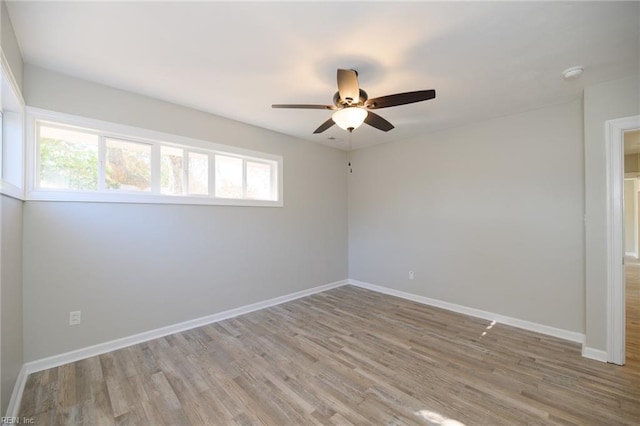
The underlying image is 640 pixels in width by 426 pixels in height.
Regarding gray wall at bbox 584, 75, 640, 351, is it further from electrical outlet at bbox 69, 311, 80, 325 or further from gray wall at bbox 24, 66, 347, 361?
electrical outlet at bbox 69, 311, 80, 325

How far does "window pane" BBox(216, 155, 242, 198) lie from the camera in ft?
11.7

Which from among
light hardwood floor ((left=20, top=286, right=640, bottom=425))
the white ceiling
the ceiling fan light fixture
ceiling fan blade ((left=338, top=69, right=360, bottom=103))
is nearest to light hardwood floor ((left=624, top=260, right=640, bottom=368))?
light hardwood floor ((left=20, top=286, right=640, bottom=425))

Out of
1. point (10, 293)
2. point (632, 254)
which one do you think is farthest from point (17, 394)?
point (632, 254)

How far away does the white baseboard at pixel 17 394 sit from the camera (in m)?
1.75

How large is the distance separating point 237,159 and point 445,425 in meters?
3.59

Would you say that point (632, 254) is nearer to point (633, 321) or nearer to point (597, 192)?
point (633, 321)

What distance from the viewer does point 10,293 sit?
1.86 metres

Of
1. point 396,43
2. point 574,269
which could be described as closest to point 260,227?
point 396,43

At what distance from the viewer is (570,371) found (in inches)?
90.7

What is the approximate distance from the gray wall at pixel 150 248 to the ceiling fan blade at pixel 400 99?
2171 millimetres

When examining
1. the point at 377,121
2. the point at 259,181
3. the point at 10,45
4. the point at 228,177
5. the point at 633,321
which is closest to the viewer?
the point at 10,45

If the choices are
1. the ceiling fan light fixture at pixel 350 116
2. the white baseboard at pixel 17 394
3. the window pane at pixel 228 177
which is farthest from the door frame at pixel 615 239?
the white baseboard at pixel 17 394

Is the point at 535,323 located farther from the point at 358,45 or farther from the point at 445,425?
the point at 358,45

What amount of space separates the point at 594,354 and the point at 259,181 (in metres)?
4.29
